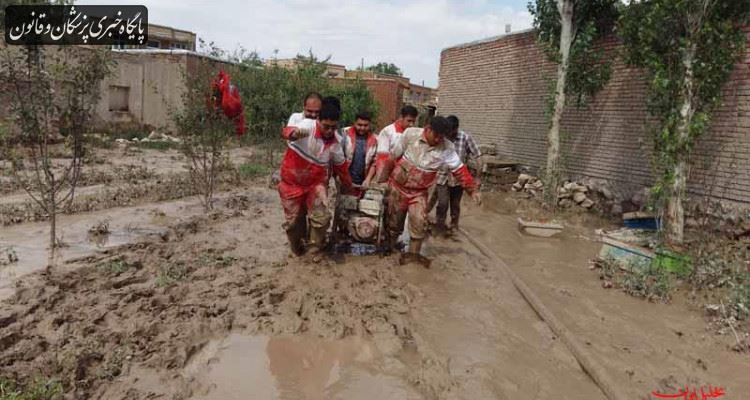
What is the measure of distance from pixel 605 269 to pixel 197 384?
473 cm

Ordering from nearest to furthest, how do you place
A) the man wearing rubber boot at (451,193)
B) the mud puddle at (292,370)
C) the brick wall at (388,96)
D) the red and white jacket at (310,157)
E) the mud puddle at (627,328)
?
the mud puddle at (292,370)
the mud puddle at (627,328)
the red and white jacket at (310,157)
the man wearing rubber boot at (451,193)
the brick wall at (388,96)

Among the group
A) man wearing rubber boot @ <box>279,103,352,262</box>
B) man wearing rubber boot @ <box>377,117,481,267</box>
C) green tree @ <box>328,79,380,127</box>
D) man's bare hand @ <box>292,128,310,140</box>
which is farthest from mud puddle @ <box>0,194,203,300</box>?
green tree @ <box>328,79,380,127</box>

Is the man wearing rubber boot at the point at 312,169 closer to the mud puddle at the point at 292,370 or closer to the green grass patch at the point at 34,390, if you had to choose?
the mud puddle at the point at 292,370

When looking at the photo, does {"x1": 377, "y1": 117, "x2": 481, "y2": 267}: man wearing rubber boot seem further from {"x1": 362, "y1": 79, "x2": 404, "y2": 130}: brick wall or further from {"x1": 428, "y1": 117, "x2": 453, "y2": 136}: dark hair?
{"x1": 362, "y1": 79, "x2": 404, "y2": 130}: brick wall

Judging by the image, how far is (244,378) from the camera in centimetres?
373

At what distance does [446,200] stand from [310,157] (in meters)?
2.98

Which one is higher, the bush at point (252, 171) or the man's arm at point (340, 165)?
the man's arm at point (340, 165)

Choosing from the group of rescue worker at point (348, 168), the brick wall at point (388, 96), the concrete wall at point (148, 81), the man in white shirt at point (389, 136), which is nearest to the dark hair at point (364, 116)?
the group of rescue worker at point (348, 168)

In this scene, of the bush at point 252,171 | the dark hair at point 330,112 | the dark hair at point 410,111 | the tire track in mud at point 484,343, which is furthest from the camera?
the bush at point 252,171

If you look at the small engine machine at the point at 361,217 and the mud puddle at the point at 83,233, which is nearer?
the mud puddle at the point at 83,233

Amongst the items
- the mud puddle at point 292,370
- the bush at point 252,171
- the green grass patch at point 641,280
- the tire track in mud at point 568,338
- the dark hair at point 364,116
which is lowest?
the mud puddle at point 292,370

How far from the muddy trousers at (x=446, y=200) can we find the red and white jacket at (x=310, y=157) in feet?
8.33

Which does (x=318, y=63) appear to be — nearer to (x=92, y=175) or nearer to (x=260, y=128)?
(x=260, y=128)

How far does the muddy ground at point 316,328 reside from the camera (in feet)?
12.0
